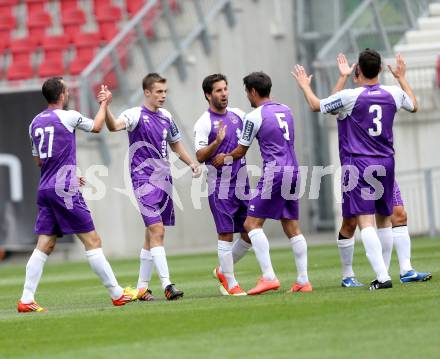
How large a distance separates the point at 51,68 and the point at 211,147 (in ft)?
40.9

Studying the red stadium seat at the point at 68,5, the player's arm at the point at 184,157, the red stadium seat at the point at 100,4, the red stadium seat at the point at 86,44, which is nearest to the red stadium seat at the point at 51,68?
the red stadium seat at the point at 86,44

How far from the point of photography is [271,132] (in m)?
12.4

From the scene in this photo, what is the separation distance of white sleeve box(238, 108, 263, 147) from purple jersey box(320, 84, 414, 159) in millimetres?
695

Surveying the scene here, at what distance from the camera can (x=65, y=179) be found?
1202 cm

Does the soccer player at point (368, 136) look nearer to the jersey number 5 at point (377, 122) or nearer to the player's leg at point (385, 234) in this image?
the jersey number 5 at point (377, 122)

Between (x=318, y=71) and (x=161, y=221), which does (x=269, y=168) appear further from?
(x=318, y=71)

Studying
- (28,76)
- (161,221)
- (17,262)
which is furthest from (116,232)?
(161,221)

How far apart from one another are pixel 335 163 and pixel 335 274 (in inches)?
344

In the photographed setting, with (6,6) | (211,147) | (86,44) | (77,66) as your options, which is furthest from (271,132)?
(6,6)

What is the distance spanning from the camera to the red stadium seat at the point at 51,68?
2441 centimetres

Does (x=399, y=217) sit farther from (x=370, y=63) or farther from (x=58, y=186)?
(x=58, y=186)

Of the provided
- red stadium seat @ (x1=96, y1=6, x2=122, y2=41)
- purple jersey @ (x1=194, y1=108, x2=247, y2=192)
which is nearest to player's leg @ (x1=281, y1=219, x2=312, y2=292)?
purple jersey @ (x1=194, y1=108, x2=247, y2=192)

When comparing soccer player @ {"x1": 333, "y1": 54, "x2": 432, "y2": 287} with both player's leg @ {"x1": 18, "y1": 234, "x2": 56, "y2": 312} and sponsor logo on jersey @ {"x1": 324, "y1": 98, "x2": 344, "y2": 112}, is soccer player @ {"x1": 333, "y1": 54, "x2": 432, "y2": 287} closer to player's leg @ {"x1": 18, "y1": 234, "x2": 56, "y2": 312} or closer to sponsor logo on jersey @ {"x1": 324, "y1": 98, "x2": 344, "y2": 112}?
sponsor logo on jersey @ {"x1": 324, "y1": 98, "x2": 344, "y2": 112}

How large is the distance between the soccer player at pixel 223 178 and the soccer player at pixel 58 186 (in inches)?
49.0
